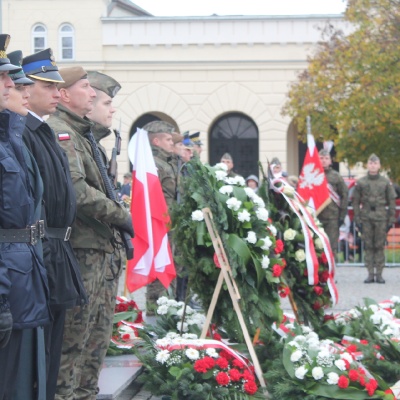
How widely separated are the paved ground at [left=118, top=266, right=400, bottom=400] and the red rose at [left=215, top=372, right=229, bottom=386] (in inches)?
188

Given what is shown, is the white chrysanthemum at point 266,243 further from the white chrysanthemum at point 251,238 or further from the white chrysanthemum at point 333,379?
the white chrysanthemum at point 333,379

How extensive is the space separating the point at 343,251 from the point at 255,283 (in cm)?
1281

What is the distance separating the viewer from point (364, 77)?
2506 centimetres

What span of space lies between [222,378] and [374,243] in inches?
382

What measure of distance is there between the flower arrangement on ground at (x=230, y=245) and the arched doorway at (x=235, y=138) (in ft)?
91.2

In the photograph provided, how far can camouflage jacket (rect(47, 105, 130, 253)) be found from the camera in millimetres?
5441

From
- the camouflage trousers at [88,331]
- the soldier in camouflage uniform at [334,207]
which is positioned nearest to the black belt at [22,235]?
the camouflage trousers at [88,331]

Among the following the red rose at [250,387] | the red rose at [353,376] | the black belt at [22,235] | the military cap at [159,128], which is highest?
the military cap at [159,128]

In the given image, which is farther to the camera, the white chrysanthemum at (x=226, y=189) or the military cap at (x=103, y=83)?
the white chrysanthemum at (x=226, y=189)

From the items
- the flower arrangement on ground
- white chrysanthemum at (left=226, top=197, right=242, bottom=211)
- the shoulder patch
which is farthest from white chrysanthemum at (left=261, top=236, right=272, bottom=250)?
the shoulder patch

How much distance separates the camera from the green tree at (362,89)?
24672mm

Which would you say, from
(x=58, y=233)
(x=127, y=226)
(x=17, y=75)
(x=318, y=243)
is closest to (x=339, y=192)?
(x=318, y=243)

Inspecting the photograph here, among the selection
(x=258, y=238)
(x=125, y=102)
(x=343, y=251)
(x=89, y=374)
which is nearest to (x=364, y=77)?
(x=343, y=251)

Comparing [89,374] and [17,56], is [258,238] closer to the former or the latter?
[89,374]
